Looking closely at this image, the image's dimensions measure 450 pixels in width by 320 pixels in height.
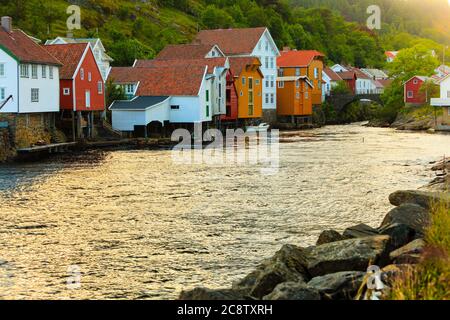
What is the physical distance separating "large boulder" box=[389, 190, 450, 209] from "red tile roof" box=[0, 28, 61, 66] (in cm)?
3342

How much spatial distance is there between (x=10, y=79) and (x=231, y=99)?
3292 cm

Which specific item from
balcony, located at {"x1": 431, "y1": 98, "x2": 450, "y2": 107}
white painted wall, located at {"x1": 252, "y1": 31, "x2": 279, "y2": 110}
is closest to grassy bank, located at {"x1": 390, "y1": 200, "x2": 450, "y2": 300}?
balcony, located at {"x1": 431, "y1": 98, "x2": 450, "y2": 107}

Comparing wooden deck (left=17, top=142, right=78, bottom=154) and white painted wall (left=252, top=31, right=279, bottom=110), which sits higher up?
white painted wall (left=252, top=31, right=279, bottom=110)

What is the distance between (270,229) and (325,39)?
145m

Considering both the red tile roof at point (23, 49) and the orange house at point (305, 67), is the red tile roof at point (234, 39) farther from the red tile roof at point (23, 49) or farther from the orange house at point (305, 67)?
the red tile roof at point (23, 49)

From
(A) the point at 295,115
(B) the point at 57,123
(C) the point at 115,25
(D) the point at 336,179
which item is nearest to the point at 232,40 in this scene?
(A) the point at 295,115

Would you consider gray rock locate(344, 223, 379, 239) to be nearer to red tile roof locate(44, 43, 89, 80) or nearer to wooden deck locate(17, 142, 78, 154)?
wooden deck locate(17, 142, 78, 154)

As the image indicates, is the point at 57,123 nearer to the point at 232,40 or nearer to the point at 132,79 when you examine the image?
the point at 132,79

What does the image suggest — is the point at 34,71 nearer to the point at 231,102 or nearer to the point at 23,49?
the point at 23,49

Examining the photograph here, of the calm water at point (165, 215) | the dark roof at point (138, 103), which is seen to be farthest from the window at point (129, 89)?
the calm water at point (165, 215)

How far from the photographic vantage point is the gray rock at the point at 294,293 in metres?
11.2

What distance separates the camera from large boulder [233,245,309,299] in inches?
528

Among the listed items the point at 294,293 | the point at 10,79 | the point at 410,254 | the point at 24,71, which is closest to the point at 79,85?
the point at 24,71

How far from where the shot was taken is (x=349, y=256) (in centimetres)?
1416
